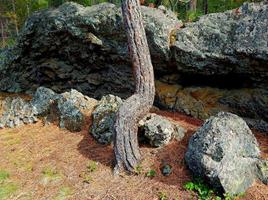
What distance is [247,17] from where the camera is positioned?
8.30m

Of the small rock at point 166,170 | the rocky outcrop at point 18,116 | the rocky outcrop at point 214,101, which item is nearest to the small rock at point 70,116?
the rocky outcrop at point 18,116

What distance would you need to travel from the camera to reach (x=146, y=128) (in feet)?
24.1

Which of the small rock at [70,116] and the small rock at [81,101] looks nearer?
the small rock at [70,116]

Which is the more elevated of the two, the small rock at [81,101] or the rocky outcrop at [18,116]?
the small rock at [81,101]

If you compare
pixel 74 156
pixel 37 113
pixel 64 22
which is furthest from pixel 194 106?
pixel 64 22

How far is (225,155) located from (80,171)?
298 centimetres

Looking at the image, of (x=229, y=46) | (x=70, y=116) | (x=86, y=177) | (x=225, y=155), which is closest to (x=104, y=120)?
A: (x=70, y=116)

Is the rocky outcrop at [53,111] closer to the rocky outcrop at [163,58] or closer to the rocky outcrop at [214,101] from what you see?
the rocky outcrop at [163,58]

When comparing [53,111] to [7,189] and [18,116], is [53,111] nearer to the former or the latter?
[18,116]

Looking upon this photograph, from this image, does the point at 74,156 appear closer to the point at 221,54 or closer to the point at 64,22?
the point at 221,54

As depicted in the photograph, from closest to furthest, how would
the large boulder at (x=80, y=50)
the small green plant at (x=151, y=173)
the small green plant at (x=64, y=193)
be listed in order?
the small green plant at (x=64, y=193) → the small green plant at (x=151, y=173) → the large boulder at (x=80, y=50)

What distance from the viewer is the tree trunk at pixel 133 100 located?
6.89m

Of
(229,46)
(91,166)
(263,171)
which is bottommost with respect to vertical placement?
(91,166)

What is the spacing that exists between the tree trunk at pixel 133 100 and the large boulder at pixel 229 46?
1960 millimetres
